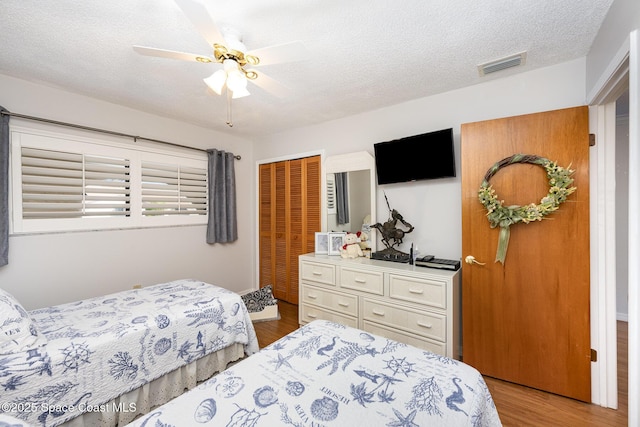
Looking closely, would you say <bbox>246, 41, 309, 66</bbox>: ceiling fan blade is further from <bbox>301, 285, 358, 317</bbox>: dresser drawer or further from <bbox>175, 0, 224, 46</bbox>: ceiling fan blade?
<bbox>301, 285, 358, 317</bbox>: dresser drawer

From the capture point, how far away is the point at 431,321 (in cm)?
220

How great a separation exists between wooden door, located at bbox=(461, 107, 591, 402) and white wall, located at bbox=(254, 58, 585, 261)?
279mm

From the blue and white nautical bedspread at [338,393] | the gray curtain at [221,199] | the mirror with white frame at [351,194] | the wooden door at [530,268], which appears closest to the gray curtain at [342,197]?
the mirror with white frame at [351,194]

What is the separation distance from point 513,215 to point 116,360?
282 centimetres

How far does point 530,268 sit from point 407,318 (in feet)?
3.30

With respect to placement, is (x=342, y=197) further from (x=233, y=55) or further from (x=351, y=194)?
(x=233, y=55)

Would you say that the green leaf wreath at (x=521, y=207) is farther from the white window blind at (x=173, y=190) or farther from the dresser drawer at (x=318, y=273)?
the white window blind at (x=173, y=190)

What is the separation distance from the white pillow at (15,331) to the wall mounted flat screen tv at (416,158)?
281 centimetres

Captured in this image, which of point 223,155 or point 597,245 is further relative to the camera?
point 223,155

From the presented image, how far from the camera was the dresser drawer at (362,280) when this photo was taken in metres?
2.47

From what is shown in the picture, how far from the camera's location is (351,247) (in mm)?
2957

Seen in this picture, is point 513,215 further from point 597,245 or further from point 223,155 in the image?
point 223,155

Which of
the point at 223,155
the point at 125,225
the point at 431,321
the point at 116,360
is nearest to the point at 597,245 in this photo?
the point at 431,321

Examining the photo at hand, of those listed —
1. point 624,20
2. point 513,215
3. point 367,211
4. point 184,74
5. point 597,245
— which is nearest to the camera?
point 624,20
